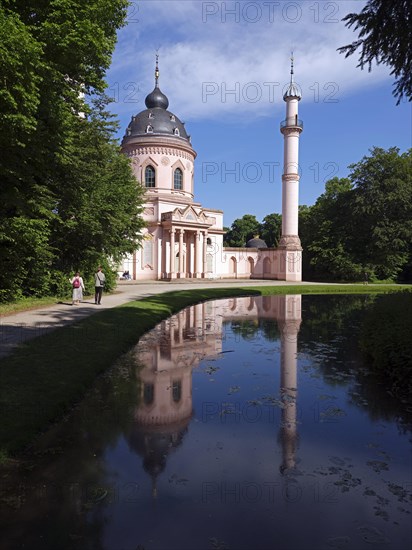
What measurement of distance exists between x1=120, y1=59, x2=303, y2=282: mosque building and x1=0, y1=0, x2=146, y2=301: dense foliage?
23.2m

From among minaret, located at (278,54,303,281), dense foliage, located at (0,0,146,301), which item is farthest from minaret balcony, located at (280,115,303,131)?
dense foliage, located at (0,0,146,301)

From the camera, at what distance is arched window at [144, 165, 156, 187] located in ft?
168

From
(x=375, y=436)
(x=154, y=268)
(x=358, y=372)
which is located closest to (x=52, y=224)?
(x=358, y=372)

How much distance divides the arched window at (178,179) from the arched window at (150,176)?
8.50ft

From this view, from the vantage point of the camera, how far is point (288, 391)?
721cm

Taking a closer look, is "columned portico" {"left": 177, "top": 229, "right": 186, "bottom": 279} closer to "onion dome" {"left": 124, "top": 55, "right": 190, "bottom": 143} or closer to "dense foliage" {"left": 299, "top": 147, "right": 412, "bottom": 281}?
"onion dome" {"left": 124, "top": 55, "right": 190, "bottom": 143}

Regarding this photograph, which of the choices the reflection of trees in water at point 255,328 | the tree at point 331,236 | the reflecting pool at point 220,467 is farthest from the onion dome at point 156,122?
the reflecting pool at point 220,467

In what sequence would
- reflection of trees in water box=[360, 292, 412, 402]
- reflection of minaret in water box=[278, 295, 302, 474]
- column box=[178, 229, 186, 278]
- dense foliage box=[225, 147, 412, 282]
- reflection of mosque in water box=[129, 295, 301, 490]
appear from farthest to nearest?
dense foliage box=[225, 147, 412, 282]
column box=[178, 229, 186, 278]
reflection of trees in water box=[360, 292, 412, 402]
reflection of mosque in water box=[129, 295, 301, 490]
reflection of minaret in water box=[278, 295, 302, 474]

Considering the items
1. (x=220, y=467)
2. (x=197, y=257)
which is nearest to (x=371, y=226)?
(x=197, y=257)

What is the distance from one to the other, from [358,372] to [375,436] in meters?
3.26

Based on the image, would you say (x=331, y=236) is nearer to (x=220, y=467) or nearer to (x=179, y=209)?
(x=179, y=209)

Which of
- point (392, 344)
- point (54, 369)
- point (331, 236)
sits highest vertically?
point (331, 236)

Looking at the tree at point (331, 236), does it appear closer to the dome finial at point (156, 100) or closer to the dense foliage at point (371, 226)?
the dense foliage at point (371, 226)

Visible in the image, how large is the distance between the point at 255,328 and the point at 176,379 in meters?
6.74
